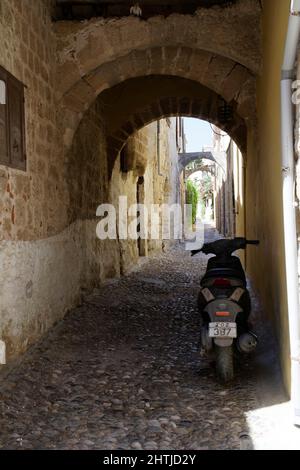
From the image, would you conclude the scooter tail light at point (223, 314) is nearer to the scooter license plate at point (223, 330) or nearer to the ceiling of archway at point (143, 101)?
the scooter license plate at point (223, 330)

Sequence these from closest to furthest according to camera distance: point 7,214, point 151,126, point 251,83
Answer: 1. point 7,214
2. point 251,83
3. point 151,126

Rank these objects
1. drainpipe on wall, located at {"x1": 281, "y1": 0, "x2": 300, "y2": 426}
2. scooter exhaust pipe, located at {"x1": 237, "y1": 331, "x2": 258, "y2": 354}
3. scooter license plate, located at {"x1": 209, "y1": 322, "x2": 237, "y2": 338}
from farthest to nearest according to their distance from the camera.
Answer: scooter exhaust pipe, located at {"x1": 237, "y1": 331, "x2": 258, "y2": 354} → scooter license plate, located at {"x1": 209, "y1": 322, "x2": 237, "y2": 338} → drainpipe on wall, located at {"x1": 281, "y1": 0, "x2": 300, "y2": 426}

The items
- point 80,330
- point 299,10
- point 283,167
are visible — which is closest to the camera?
point 299,10

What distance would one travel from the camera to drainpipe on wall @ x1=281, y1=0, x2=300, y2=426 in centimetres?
260

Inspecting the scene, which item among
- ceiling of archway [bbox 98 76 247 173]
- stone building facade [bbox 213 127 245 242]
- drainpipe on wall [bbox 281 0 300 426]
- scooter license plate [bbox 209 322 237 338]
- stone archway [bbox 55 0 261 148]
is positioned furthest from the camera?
stone building facade [bbox 213 127 245 242]

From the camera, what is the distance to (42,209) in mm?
4465

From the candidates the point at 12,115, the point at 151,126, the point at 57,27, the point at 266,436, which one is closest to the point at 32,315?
the point at 12,115

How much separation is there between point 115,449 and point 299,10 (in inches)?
90.8

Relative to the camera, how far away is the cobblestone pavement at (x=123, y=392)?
8.58ft

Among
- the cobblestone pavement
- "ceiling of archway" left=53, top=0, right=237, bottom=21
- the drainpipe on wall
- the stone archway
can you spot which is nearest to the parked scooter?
the cobblestone pavement

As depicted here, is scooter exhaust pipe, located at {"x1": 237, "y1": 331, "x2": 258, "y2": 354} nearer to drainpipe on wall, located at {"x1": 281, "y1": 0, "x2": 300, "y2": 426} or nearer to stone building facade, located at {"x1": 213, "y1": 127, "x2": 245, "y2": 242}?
drainpipe on wall, located at {"x1": 281, "y1": 0, "x2": 300, "y2": 426}

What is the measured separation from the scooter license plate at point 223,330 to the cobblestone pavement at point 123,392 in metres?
0.35

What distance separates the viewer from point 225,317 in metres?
3.35

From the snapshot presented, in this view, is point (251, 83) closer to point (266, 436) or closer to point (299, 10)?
point (299, 10)
